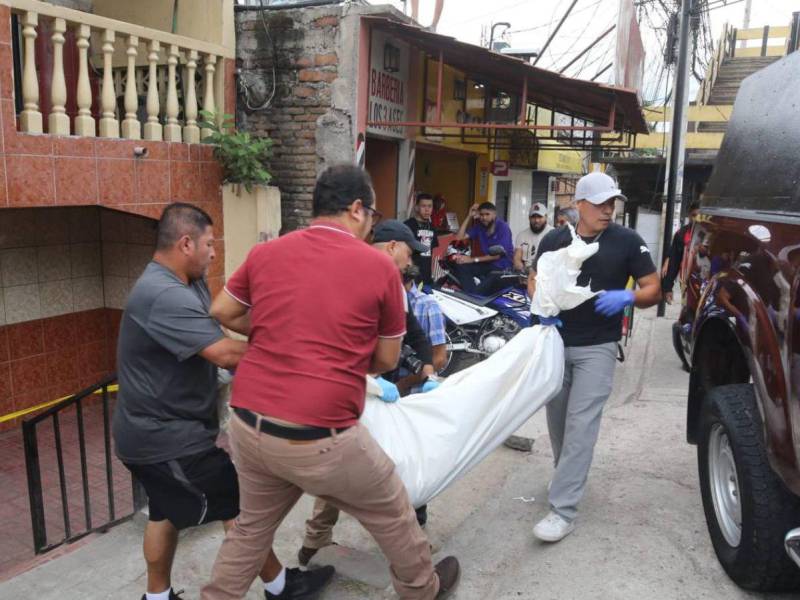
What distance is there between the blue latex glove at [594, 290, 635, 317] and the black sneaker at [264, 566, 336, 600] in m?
1.83

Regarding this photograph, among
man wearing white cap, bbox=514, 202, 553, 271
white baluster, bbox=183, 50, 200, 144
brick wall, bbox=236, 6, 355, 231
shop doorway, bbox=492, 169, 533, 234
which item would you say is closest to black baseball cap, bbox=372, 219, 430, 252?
white baluster, bbox=183, 50, 200, 144

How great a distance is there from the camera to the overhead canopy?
6863 mm

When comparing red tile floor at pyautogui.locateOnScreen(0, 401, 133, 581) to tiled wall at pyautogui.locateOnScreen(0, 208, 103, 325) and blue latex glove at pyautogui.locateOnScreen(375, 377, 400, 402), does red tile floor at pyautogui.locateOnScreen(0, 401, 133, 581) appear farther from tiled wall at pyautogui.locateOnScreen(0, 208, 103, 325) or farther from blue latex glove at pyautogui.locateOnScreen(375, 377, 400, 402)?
blue latex glove at pyautogui.locateOnScreen(375, 377, 400, 402)

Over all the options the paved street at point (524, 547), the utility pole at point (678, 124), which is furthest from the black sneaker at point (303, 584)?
the utility pole at point (678, 124)

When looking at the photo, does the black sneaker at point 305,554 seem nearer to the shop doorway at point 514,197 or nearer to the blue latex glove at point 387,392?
the blue latex glove at point 387,392

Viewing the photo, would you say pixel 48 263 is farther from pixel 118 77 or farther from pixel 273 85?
pixel 273 85

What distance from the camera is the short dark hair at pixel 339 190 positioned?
258cm

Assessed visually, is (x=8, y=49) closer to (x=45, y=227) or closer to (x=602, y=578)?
(x=45, y=227)

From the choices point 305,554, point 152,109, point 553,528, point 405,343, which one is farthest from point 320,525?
point 152,109

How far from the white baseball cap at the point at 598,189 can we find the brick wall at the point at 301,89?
3.52 meters

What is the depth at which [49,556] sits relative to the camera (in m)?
3.87

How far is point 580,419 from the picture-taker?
11.9 feet

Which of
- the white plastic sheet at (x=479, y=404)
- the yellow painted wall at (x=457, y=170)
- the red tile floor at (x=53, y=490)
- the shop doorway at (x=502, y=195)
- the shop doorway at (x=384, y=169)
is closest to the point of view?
the white plastic sheet at (x=479, y=404)

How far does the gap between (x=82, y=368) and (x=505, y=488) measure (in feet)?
15.1
